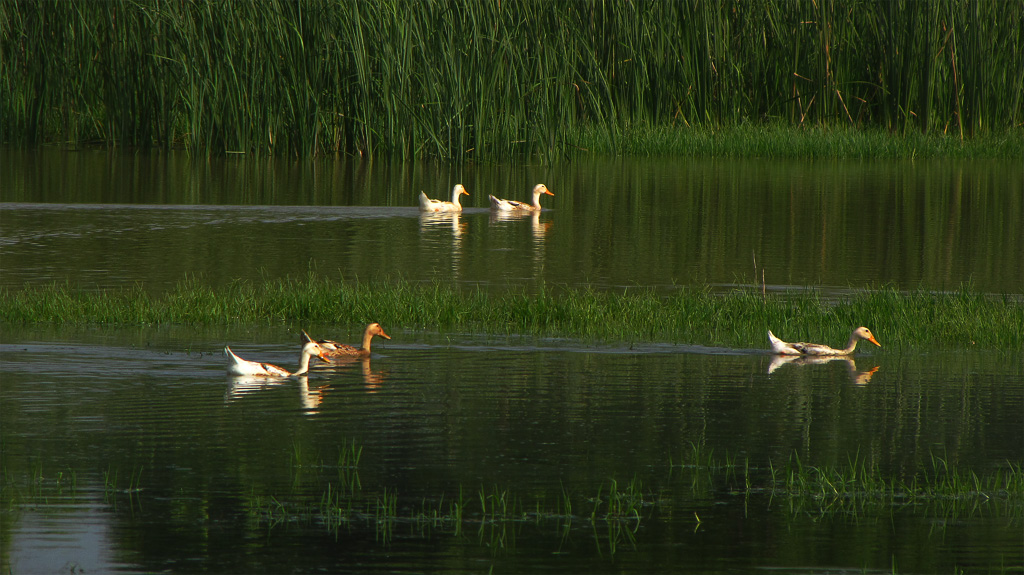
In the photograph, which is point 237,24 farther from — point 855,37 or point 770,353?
point 770,353

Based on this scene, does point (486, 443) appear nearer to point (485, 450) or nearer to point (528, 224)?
point (485, 450)

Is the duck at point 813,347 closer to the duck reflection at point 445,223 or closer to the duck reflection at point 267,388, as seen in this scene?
the duck reflection at point 267,388

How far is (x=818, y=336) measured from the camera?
1288 centimetres

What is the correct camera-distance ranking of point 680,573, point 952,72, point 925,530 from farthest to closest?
point 952,72, point 925,530, point 680,573

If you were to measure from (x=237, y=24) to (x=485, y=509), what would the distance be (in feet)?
75.0

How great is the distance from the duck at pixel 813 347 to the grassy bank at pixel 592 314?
0.53 metres

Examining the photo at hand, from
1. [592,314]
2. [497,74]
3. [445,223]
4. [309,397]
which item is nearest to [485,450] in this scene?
[309,397]

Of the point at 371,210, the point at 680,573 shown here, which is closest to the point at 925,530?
the point at 680,573

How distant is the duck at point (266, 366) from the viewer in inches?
402

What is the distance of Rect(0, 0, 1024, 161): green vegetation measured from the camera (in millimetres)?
28625

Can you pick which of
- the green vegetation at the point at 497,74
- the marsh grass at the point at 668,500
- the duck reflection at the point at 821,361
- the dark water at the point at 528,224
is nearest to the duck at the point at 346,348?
the duck reflection at the point at 821,361

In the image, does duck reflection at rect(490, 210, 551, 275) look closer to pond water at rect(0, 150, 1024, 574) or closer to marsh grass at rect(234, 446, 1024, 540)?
pond water at rect(0, 150, 1024, 574)

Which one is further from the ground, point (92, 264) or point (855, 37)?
point (855, 37)

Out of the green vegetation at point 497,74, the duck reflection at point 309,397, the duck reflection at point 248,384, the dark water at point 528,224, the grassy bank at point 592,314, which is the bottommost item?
the duck reflection at point 309,397
